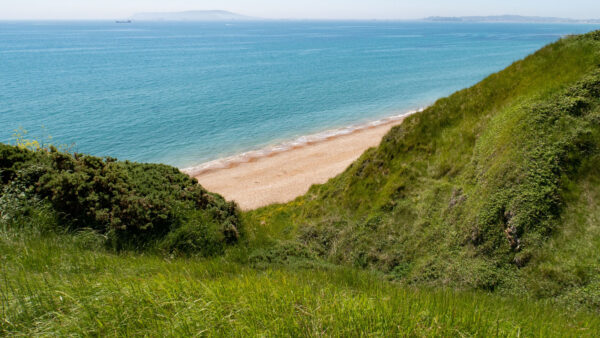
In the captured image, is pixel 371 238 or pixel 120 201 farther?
pixel 371 238

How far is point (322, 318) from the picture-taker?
150 inches

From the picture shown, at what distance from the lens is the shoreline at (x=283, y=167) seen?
92.7ft

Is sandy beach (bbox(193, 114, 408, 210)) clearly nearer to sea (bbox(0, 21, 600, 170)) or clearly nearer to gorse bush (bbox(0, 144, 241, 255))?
sea (bbox(0, 21, 600, 170))

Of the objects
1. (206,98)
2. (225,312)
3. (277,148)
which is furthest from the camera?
(206,98)

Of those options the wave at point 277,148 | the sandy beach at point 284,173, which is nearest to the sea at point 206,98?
the wave at point 277,148

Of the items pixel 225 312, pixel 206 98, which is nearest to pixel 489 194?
pixel 225 312

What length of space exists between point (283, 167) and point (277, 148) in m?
6.69

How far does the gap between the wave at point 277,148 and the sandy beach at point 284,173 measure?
714mm

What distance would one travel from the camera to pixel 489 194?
973 cm

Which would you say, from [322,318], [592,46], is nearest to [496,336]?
[322,318]

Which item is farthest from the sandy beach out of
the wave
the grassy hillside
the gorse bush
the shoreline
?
the gorse bush

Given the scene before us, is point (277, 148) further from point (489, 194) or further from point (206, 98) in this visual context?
point (489, 194)

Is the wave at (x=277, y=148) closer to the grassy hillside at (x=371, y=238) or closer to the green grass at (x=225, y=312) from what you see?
the grassy hillside at (x=371, y=238)

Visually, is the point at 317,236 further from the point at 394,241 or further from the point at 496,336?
the point at 496,336
